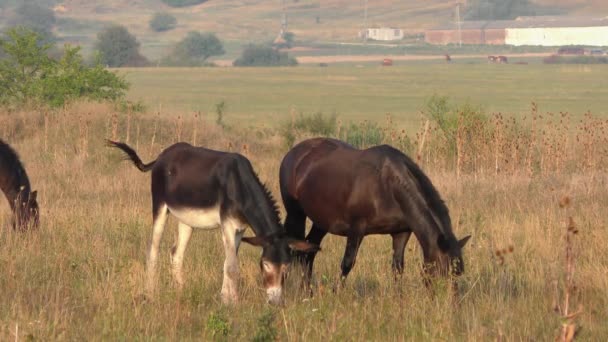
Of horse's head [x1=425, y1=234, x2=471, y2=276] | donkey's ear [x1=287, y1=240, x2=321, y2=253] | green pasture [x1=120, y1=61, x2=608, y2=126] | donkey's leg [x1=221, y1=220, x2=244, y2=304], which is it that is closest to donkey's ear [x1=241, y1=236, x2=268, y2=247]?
donkey's ear [x1=287, y1=240, x2=321, y2=253]

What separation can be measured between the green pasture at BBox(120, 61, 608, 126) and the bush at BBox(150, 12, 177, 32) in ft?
270

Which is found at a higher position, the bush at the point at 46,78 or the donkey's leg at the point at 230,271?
the bush at the point at 46,78

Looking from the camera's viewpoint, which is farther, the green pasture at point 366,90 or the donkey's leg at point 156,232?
the green pasture at point 366,90

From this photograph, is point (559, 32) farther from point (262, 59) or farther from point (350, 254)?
point (350, 254)

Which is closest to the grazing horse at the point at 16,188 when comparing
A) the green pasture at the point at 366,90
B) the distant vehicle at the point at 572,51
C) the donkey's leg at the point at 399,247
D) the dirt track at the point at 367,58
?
the donkey's leg at the point at 399,247

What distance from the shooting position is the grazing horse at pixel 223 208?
9.05 metres

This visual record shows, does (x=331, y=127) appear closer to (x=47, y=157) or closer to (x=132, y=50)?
(x=47, y=157)

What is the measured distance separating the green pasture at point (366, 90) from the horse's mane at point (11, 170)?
2759 centimetres

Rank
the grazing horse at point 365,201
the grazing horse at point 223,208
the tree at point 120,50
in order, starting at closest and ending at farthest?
the grazing horse at point 223,208 < the grazing horse at point 365,201 < the tree at point 120,50

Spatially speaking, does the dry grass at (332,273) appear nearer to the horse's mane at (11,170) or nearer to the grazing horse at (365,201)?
the grazing horse at (365,201)

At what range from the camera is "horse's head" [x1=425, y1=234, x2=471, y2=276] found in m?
8.95

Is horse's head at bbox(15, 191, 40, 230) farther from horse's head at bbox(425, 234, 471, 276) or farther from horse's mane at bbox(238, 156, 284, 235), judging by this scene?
horse's head at bbox(425, 234, 471, 276)

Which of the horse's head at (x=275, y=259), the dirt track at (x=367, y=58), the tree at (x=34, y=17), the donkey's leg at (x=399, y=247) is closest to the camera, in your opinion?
the horse's head at (x=275, y=259)

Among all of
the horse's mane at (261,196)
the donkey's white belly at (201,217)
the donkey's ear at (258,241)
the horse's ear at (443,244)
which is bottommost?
the horse's ear at (443,244)
